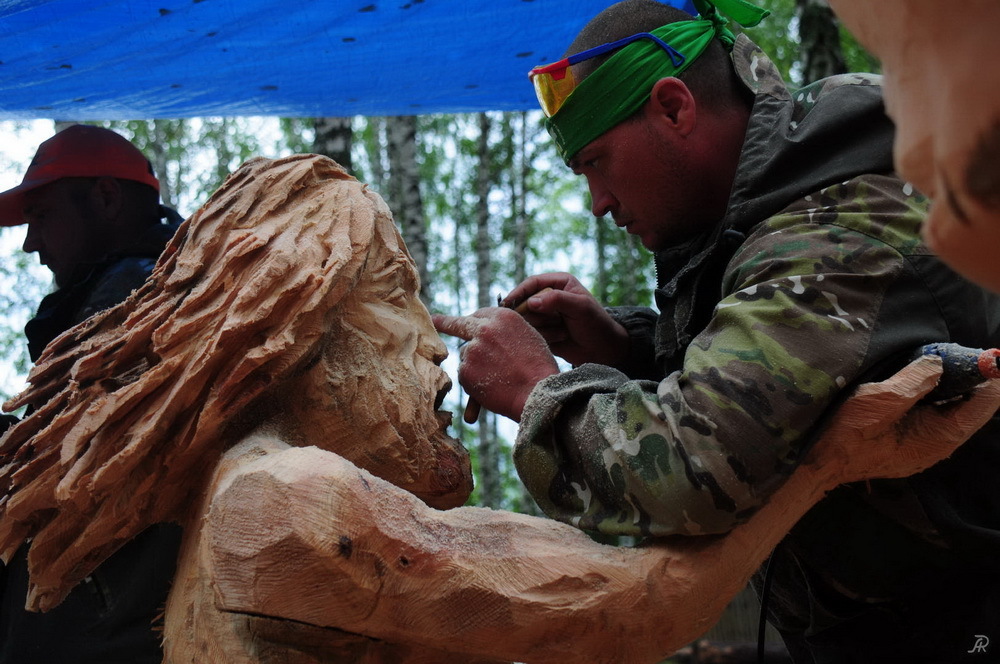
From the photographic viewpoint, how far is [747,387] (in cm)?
145

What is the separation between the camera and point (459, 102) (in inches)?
146

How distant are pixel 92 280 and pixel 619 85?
6.26ft

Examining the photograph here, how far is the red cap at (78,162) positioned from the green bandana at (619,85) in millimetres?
1975

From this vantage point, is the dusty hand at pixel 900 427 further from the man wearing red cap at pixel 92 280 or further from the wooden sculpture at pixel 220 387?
the man wearing red cap at pixel 92 280

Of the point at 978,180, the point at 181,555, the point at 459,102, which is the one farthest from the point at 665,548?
the point at 459,102

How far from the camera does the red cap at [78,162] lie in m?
3.22

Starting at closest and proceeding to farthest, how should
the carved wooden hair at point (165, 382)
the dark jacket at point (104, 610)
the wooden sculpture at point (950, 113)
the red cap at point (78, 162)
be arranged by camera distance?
the wooden sculpture at point (950, 113), the carved wooden hair at point (165, 382), the dark jacket at point (104, 610), the red cap at point (78, 162)

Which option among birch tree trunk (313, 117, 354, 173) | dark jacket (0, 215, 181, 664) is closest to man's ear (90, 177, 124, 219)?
dark jacket (0, 215, 181, 664)

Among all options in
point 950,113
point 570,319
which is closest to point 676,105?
point 570,319

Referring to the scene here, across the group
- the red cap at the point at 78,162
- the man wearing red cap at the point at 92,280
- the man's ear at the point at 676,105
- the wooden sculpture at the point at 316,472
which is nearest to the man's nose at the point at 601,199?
the man's ear at the point at 676,105

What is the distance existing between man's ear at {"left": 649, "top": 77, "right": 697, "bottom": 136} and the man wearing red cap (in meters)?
1.58

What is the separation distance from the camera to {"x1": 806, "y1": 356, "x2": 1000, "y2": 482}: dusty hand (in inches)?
57.4

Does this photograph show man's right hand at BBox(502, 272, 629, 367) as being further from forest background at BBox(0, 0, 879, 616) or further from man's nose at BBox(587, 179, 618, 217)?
forest background at BBox(0, 0, 879, 616)

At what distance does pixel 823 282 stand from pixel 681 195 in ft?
1.63
